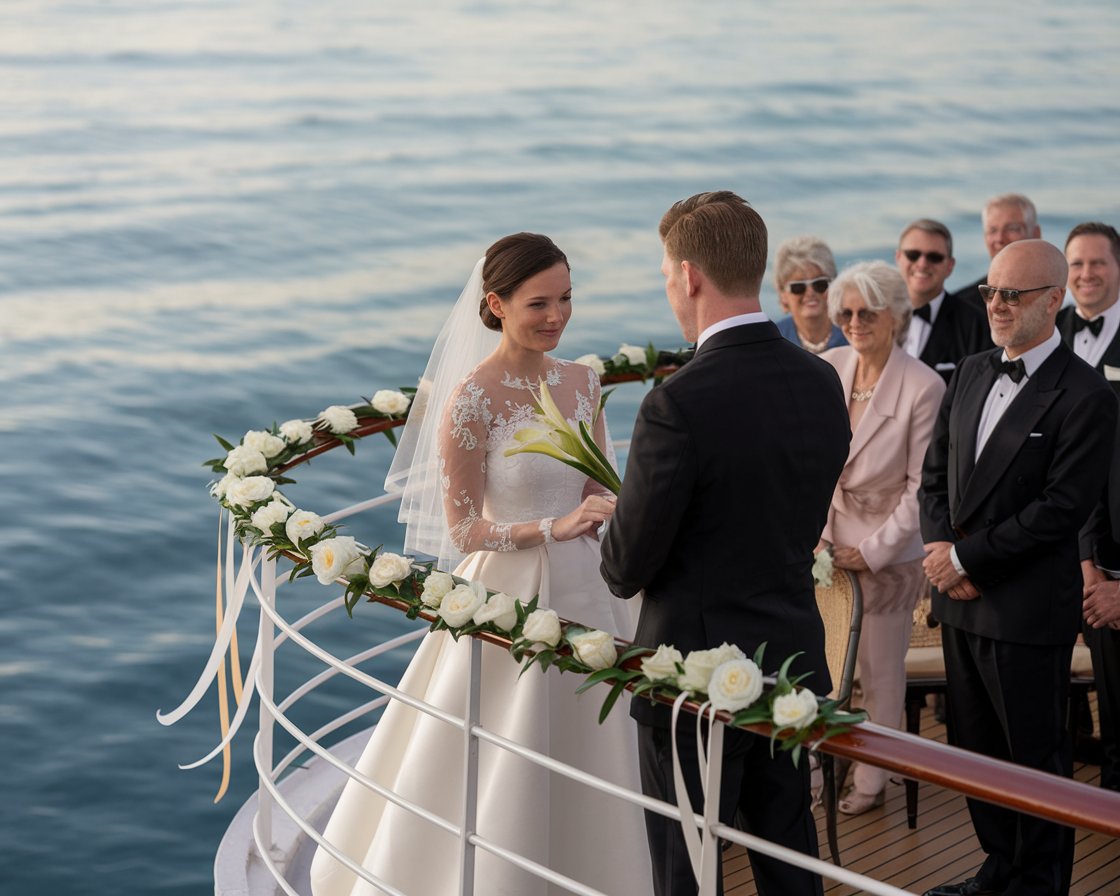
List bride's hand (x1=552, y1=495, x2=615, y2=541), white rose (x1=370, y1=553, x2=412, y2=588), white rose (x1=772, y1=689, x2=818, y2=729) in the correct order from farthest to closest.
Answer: bride's hand (x1=552, y1=495, x2=615, y2=541) → white rose (x1=370, y1=553, x2=412, y2=588) → white rose (x1=772, y1=689, x2=818, y2=729)

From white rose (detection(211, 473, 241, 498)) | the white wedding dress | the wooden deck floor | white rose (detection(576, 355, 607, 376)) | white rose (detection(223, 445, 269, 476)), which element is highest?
white rose (detection(576, 355, 607, 376))

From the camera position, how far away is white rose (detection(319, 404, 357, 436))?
4.32 m

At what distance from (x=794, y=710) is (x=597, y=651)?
0.44 metres

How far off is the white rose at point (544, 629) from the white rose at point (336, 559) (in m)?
0.55

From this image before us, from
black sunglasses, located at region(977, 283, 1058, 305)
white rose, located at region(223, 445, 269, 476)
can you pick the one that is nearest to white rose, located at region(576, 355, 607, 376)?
white rose, located at region(223, 445, 269, 476)

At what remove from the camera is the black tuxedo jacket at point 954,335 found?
5594 mm

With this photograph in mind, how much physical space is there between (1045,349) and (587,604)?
4.39 feet

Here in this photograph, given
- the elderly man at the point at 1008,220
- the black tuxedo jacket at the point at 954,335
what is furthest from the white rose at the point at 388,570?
the elderly man at the point at 1008,220


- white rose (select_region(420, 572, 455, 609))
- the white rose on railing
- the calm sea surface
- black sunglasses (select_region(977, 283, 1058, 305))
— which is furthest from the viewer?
the calm sea surface

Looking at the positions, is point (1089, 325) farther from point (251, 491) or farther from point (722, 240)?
point (251, 491)

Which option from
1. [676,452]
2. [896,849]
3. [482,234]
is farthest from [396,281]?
[676,452]

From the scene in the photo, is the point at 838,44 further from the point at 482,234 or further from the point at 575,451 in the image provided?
the point at 575,451

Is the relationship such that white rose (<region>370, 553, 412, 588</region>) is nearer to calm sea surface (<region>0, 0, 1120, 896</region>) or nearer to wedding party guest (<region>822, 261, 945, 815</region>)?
wedding party guest (<region>822, 261, 945, 815</region>)

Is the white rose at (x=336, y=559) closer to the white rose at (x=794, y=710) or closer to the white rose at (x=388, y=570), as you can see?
the white rose at (x=388, y=570)
